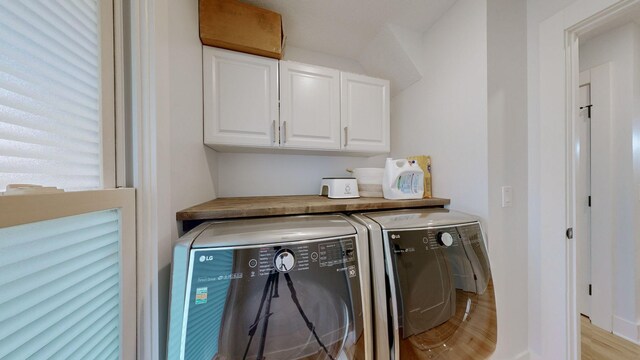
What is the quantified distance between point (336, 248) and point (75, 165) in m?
0.77

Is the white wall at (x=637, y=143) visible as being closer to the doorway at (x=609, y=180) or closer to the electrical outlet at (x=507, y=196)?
the doorway at (x=609, y=180)

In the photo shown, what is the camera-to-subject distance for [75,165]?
18.9 inches

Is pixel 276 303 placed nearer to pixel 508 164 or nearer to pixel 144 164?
pixel 144 164

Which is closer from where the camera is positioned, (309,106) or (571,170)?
(571,170)

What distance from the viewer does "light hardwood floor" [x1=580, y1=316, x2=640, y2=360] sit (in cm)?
138

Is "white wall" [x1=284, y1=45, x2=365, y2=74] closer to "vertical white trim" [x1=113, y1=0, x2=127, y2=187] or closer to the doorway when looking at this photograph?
"vertical white trim" [x1=113, y1=0, x2=127, y2=187]

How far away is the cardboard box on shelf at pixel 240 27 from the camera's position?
3.55 feet

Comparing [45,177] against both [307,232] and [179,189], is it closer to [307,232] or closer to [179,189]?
[179,189]

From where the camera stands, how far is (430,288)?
858mm

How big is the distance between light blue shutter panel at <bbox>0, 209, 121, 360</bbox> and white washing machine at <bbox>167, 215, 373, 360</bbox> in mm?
147

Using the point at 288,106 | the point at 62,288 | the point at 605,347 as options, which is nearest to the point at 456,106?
the point at 288,106

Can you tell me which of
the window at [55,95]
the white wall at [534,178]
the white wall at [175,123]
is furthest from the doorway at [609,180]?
the window at [55,95]

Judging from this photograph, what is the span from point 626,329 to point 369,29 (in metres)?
3.04

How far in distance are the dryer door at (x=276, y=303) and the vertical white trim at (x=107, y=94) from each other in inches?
13.2
